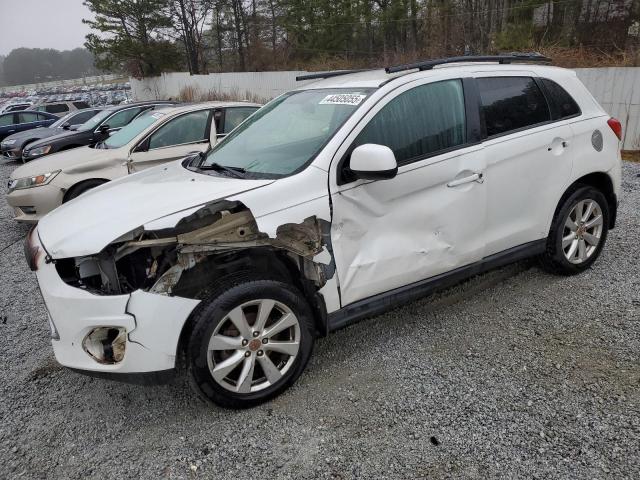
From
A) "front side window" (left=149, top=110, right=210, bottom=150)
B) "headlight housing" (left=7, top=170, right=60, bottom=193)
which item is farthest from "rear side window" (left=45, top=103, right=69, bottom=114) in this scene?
"front side window" (left=149, top=110, right=210, bottom=150)

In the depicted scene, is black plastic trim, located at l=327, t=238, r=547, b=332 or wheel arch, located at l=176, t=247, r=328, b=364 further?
black plastic trim, located at l=327, t=238, r=547, b=332

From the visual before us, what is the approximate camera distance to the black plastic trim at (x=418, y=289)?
289 centimetres

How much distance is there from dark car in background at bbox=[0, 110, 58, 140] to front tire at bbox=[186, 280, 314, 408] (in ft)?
58.8

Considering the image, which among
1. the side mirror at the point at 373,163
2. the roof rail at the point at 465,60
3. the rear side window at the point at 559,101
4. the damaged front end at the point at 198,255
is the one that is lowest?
the damaged front end at the point at 198,255

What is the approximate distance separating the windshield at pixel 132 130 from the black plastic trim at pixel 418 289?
4968mm

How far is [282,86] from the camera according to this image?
24.7 m

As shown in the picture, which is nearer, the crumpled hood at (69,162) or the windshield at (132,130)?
the crumpled hood at (69,162)

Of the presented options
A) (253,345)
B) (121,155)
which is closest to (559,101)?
(253,345)

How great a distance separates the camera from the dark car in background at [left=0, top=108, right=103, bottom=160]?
12828mm

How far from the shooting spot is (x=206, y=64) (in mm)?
43625

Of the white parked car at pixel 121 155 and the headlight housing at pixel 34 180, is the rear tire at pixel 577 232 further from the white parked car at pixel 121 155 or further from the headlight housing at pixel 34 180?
the headlight housing at pixel 34 180

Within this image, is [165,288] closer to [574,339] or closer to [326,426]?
[326,426]

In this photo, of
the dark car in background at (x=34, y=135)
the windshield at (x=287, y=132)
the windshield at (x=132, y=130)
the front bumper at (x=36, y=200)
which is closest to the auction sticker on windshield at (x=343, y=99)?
the windshield at (x=287, y=132)

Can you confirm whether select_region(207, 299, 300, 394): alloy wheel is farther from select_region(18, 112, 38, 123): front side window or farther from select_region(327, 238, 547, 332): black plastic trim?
select_region(18, 112, 38, 123): front side window
